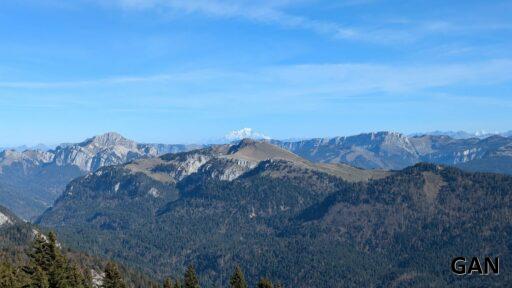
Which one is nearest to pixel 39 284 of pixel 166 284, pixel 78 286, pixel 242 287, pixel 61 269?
pixel 61 269

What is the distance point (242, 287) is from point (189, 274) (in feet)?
36.0

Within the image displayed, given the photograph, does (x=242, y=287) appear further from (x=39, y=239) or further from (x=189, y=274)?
(x=39, y=239)

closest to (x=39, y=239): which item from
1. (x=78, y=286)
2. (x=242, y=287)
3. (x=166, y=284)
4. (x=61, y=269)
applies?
(x=61, y=269)

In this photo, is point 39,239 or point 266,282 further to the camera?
point 266,282

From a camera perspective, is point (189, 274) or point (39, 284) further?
point (189, 274)

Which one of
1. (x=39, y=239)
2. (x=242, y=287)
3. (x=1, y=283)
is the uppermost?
(x=39, y=239)

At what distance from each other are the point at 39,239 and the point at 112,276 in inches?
614

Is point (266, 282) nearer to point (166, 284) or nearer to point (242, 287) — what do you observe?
point (242, 287)

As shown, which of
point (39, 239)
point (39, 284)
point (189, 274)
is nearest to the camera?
point (39, 284)

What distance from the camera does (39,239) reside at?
80625 millimetres

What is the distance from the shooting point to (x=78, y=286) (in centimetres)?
8788

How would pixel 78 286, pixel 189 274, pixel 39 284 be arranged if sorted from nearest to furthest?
1. pixel 39 284
2. pixel 78 286
3. pixel 189 274

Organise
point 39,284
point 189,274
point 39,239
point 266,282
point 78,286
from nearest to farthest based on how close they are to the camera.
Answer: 1. point 39,284
2. point 39,239
3. point 78,286
4. point 266,282
5. point 189,274

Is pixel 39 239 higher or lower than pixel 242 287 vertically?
higher
